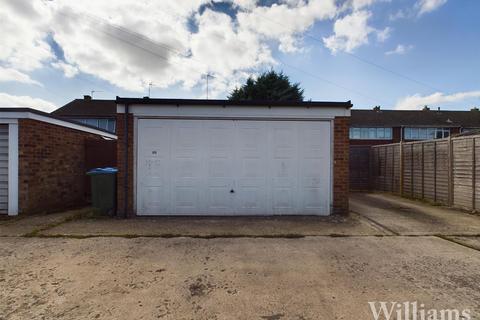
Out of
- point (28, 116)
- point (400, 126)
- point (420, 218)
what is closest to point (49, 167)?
point (28, 116)

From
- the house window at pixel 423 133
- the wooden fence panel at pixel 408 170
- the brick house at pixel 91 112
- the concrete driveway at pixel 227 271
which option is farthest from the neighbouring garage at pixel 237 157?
the house window at pixel 423 133

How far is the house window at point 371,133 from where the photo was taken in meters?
24.5

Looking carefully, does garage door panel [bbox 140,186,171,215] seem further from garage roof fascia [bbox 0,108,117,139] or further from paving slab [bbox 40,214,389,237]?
garage roof fascia [bbox 0,108,117,139]

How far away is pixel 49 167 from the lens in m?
7.07

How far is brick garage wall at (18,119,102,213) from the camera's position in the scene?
6297mm

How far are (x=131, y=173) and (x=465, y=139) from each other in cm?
971

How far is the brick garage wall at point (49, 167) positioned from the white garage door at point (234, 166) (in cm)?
290

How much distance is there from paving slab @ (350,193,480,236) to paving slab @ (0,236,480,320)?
2.84 ft

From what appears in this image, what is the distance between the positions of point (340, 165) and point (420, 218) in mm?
2464

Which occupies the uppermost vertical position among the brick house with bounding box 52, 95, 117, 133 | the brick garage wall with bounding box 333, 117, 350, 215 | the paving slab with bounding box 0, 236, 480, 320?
the brick house with bounding box 52, 95, 117, 133

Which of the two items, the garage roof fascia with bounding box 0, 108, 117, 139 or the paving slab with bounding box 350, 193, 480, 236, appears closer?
the paving slab with bounding box 350, 193, 480, 236

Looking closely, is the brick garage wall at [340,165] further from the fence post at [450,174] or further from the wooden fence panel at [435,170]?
the fence post at [450,174]

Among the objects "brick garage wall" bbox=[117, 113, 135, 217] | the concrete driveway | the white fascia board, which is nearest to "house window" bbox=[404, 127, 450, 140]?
the concrete driveway

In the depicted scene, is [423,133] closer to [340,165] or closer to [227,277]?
[340,165]
